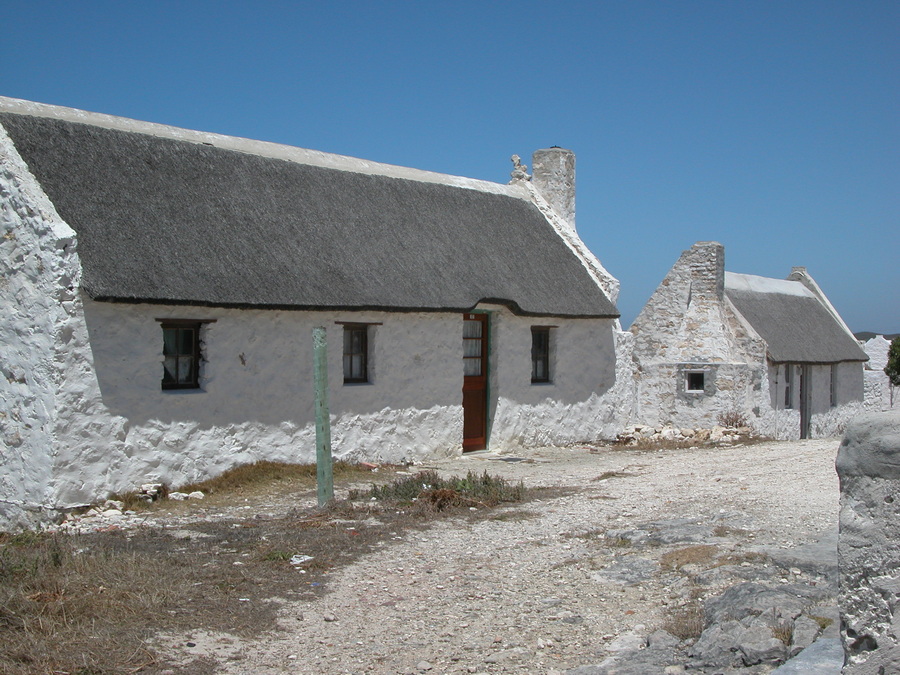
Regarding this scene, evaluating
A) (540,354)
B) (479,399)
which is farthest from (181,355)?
(540,354)

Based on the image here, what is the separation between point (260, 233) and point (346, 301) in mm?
1509

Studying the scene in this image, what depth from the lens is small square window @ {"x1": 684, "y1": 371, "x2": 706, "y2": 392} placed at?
20.8 metres

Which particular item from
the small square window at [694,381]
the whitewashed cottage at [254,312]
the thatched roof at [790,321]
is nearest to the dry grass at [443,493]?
the whitewashed cottage at [254,312]

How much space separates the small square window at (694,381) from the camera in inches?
819

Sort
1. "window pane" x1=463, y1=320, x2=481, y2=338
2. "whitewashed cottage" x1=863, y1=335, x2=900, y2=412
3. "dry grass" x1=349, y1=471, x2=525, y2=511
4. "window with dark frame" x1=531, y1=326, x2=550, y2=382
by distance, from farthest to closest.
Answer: "whitewashed cottage" x1=863, y1=335, x2=900, y2=412 → "window with dark frame" x1=531, y1=326, x2=550, y2=382 → "window pane" x1=463, y1=320, x2=481, y2=338 → "dry grass" x1=349, y1=471, x2=525, y2=511

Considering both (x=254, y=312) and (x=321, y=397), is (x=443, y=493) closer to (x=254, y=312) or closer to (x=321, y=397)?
(x=321, y=397)

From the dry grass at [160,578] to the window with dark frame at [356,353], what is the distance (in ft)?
12.5

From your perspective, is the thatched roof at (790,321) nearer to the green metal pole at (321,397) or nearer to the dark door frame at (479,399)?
the dark door frame at (479,399)

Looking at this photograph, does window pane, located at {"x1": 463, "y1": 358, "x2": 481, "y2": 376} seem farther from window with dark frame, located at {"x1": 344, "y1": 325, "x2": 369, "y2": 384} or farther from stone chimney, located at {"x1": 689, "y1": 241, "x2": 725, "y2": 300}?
stone chimney, located at {"x1": 689, "y1": 241, "x2": 725, "y2": 300}

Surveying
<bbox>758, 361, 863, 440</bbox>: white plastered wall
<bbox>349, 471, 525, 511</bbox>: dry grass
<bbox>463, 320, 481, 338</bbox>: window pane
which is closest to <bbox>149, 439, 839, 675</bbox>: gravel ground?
<bbox>349, 471, 525, 511</bbox>: dry grass

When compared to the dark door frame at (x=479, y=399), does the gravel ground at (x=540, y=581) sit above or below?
below

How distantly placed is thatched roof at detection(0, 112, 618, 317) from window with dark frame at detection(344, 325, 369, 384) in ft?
2.27

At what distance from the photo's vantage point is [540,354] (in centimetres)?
1639

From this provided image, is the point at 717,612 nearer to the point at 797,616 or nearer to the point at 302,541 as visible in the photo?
the point at 797,616
